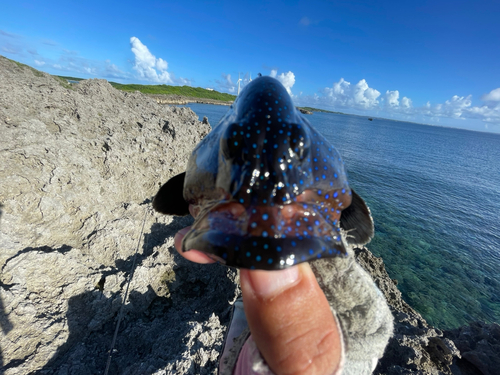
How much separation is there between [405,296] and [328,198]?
10785mm

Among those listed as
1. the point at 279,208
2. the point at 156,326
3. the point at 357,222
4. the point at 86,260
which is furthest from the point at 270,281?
the point at 86,260

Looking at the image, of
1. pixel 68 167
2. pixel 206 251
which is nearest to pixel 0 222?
pixel 68 167

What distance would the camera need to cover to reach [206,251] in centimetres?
125

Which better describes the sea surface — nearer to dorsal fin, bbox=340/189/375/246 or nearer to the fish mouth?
dorsal fin, bbox=340/189/375/246

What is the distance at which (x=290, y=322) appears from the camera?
129cm

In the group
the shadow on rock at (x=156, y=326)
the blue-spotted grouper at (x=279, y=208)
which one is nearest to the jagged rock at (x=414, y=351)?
the shadow on rock at (x=156, y=326)

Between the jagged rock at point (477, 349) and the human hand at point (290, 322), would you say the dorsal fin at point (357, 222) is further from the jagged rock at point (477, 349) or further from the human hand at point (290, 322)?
the jagged rock at point (477, 349)

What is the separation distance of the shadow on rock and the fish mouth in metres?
2.64

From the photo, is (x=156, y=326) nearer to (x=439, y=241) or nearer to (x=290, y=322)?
(x=290, y=322)

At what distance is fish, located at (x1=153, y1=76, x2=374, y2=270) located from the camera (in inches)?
47.8

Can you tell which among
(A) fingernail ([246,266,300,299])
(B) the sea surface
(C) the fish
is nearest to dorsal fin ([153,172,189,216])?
(C) the fish

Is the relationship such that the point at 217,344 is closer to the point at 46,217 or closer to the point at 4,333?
the point at 4,333

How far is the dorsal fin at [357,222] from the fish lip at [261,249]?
3.39ft

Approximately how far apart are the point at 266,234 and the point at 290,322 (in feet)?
1.69
